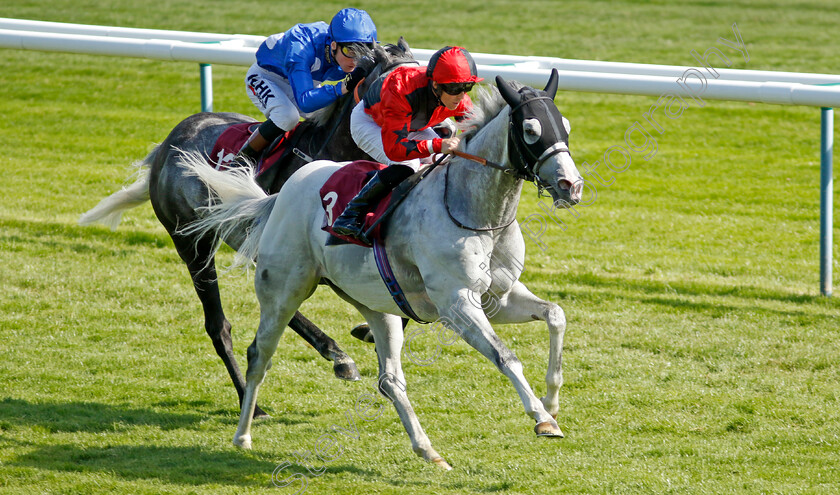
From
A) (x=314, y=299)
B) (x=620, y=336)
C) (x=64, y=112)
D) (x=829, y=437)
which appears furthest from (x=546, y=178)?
(x=64, y=112)

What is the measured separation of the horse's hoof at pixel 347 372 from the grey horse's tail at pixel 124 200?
1927 millimetres

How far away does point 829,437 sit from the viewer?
5133 mm

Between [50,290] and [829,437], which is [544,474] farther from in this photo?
[50,290]

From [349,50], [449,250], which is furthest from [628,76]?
[449,250]

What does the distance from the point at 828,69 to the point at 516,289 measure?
480 inches

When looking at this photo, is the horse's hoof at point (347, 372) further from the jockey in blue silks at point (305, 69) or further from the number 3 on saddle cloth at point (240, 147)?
the jockey in blue silks at point (305, 69)

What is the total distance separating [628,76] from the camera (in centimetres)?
742

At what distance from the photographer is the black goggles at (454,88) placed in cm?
455

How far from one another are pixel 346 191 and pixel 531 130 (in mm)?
1187

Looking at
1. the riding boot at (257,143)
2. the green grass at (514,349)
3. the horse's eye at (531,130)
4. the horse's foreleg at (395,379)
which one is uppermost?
the horse's eye at (531,130)

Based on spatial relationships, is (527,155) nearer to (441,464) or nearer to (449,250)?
(449,250)

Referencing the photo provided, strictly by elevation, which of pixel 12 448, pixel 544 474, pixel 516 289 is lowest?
pixel 12 448

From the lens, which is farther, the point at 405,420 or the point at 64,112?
the point at 64,112

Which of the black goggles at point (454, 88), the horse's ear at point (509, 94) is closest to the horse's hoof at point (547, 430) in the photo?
the horse's ear at point (509, 94)
